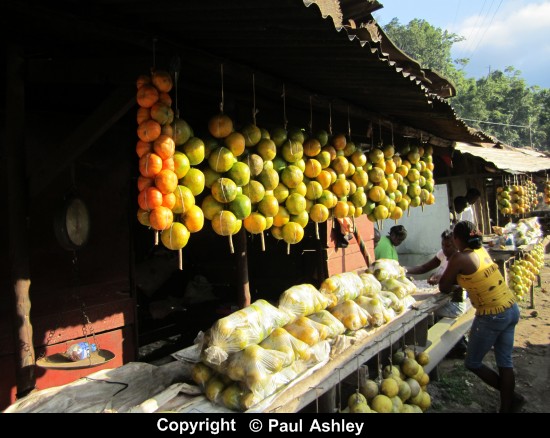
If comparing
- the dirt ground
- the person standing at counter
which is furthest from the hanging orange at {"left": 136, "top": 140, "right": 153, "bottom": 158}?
the dirt ground

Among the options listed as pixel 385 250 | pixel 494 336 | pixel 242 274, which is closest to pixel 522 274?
pixel 385 250

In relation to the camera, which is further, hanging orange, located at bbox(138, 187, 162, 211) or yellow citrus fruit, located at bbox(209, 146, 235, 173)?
yellow citrus fruit, located at bbox(209, 146, 235, 173)

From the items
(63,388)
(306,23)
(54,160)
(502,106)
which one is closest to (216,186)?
(54,160)

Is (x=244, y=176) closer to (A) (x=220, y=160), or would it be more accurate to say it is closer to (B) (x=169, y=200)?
(A) (x=220, y=160)

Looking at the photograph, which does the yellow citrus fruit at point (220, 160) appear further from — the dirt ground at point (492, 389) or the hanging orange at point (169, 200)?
the dirt ground at point (492, 389)

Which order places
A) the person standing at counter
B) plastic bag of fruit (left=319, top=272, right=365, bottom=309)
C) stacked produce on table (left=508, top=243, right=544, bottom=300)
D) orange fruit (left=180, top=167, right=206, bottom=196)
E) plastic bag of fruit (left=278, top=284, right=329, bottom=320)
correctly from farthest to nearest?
1. stacked produce on table (left=508, top=243, right=544, bottom=300)
2. the person standing at counter
3. plastic bag of fruit (left=319, top=272, right=365, bottom=309)
4. plastic bag of fruit (left=278, top=284, right=329, bottom=320)
5. orange fruit (left=180, top=167, right=206, bottom=196)

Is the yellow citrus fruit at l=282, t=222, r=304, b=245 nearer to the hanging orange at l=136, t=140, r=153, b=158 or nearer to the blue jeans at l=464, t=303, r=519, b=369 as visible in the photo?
the hanging orange at l=136, t=140, r=153, b=158

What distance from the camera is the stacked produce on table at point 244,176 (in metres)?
2.14

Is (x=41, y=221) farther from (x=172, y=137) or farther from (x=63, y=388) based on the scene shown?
(x=172, y=137)

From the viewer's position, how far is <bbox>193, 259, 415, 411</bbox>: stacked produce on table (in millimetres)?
2207

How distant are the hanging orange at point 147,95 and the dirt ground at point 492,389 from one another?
167 inches

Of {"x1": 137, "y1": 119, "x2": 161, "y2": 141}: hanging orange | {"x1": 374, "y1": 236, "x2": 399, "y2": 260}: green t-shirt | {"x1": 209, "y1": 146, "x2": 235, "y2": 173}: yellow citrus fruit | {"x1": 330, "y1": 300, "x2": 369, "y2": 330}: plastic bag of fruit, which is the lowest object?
{"x1": 330, "y1": 300, "x2": 369, "y2": 330}: plastic bag of fruit

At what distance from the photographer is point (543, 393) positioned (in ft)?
16.3

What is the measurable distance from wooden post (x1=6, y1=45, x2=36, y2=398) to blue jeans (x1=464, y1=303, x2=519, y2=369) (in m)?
3.89
